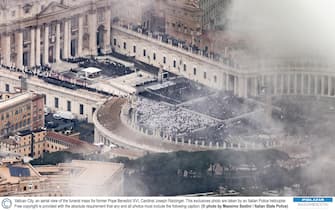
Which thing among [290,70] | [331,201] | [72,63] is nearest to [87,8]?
[72,63]

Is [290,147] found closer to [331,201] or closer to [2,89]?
[331,201]

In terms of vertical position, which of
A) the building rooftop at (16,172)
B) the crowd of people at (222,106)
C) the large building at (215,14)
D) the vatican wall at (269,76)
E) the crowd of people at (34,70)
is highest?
the large building at (215,14)

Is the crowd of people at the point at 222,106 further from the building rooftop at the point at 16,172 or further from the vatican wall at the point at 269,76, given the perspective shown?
the building rooftop at the point at 16,172

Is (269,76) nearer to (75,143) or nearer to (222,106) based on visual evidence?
(222,106)

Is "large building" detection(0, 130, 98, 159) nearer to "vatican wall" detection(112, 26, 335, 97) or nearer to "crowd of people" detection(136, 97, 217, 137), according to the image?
"crowd of people" detection(136, 97, 217, 137)

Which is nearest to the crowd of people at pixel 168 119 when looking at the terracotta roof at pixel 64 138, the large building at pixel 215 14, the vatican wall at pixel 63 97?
the vatican wall at pixel 63 97

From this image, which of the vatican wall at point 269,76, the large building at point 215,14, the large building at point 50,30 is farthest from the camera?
the large building at point 50,30

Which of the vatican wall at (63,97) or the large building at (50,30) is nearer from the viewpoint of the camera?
the vatican wall at (63,97)
